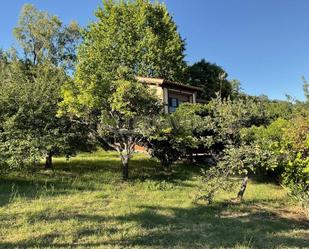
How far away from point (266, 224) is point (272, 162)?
1.91m

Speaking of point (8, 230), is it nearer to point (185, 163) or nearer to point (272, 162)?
point (272, 162)

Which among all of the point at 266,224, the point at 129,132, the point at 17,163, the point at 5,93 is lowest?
the point at 266,224

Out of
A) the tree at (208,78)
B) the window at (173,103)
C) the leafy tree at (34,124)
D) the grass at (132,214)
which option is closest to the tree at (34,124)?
the leafy tree at (34,124)

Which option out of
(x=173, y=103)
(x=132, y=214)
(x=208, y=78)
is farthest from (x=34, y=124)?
(x=208, y=78)

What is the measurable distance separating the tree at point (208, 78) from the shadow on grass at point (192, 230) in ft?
91.4

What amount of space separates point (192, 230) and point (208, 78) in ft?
103

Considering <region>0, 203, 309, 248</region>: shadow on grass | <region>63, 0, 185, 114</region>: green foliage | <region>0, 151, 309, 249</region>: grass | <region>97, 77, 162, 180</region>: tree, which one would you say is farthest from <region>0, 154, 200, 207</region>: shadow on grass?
<region>63, 0, 185, 114</region>: green foliage

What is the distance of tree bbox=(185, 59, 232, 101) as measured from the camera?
121 feet

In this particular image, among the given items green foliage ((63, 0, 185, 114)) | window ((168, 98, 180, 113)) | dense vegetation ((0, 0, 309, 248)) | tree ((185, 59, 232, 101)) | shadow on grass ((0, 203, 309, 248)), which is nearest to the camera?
shadow on grass ((0, 203, 309, 248))

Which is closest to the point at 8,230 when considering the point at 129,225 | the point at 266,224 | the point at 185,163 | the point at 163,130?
the point at 129,225

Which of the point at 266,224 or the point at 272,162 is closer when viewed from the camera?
the point at 266,224

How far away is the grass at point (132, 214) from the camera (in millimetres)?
6559

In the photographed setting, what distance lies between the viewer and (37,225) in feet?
23.1

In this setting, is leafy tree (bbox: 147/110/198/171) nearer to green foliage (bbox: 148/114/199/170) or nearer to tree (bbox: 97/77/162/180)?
green foliage (bbox: 148/114/199/170)
